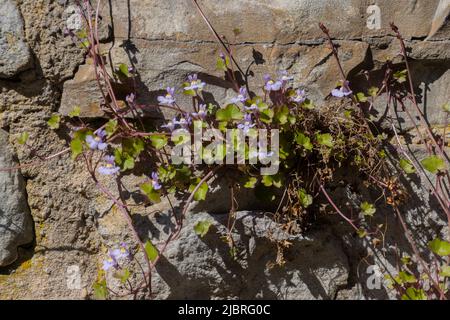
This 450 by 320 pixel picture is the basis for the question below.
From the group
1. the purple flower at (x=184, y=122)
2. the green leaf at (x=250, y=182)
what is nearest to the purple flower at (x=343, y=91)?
the green leaf at (x=250, y=182)

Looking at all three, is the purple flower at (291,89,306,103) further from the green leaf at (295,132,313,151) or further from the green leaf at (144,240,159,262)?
the green leaf at (144,240,159,262)

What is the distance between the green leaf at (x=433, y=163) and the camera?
2.11 m

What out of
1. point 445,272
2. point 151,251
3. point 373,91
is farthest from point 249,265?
point 373,91

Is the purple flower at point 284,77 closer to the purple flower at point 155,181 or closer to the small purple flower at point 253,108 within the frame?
the small purple flower at point 253,108

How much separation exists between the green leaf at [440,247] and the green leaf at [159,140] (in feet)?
3.21

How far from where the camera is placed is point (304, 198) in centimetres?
209

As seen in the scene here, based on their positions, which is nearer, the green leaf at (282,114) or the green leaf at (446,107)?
the green leaf at (282,114)

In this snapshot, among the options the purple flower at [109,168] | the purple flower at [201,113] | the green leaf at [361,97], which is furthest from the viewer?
the green leaf at [361,97]

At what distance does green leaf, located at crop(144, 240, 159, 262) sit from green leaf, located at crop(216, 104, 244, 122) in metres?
0.49

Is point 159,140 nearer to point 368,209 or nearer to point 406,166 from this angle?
point 368,209

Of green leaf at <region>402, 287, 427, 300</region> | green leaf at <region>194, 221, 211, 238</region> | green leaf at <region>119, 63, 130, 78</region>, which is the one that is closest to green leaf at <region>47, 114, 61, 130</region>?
green leaf at <region>119, 63, 130, 78</region>

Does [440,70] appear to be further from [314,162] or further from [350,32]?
[314,162]

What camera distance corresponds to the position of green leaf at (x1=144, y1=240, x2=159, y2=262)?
6.75 ft

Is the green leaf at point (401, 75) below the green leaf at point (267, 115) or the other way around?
the other way around
